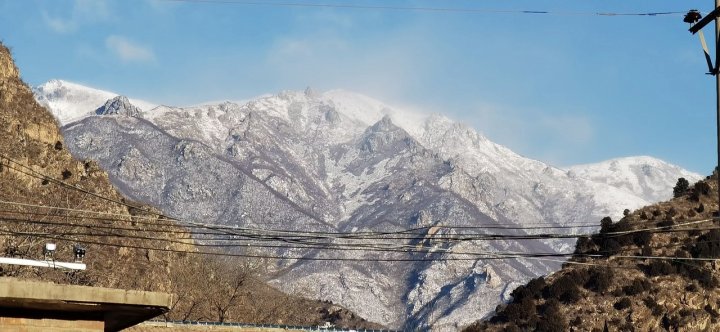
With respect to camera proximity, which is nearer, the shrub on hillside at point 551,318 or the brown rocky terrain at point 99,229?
the shrub on hillside at point 551,318

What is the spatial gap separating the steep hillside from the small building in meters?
84.4

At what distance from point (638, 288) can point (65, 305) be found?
95558 mm

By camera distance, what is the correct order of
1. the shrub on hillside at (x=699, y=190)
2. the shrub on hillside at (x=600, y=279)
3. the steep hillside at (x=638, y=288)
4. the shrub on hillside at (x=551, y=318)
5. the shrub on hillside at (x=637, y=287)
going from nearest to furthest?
1. the steep hillside at (x=638, y=288)
2. the shrub on hillside at (x=551, y=318)
3. the shrub on hillside at (x=637, y=287)
4. the shrub on hillside at (x=600, y=279)
5. the shrub on hillside at (x=699, y=190)

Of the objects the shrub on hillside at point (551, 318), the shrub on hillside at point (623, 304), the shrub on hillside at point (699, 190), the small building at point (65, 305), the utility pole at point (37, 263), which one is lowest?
the small building at point (65, 305)

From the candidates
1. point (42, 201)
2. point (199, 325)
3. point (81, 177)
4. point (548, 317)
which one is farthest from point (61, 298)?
point (81, 177)

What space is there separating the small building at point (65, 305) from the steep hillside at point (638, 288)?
277 ft

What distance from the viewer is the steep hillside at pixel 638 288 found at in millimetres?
104500

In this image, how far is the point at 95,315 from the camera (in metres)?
21.2

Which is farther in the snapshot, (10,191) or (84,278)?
(10,191)

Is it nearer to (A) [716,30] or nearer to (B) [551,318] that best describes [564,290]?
(B) [551,318]

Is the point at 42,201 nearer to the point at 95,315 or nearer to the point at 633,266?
the point at 633,266

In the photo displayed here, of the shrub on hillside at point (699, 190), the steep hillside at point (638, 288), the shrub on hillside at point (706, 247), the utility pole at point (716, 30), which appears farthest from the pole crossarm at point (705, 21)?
the shrub on hillside at point (699, 190)

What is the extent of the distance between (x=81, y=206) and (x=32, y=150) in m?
12.1

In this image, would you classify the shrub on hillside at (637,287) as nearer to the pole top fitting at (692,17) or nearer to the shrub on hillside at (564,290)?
the shrub on hillside at (564,290)
